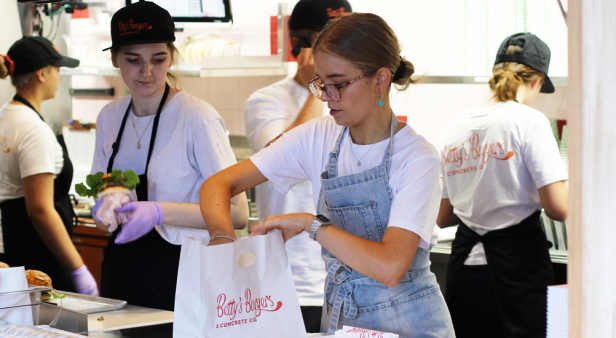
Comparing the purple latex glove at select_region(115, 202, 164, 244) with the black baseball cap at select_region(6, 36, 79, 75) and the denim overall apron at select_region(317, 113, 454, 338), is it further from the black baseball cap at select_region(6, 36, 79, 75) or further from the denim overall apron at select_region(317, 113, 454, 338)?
the black baseball cap at select_region(6, 36, 79, 75)

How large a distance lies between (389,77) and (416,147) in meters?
0.22

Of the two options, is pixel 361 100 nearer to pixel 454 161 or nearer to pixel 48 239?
pixel 454 161

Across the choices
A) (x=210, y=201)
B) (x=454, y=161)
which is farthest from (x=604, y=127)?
(x=454, y=161)

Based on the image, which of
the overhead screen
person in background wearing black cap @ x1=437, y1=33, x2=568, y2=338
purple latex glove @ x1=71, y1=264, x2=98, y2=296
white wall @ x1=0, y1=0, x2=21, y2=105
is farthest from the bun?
white wall @ x1=0, y1=0, x2=21, y2=105

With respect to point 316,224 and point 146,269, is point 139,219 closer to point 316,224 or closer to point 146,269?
point 146,269

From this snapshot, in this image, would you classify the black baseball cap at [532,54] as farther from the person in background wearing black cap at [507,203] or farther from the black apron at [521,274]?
the black apron at [521,274]

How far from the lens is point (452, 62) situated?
12.5ft

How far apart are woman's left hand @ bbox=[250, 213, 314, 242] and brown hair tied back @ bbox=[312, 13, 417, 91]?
1.49 ft

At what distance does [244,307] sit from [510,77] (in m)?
2.07

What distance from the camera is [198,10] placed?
373 cm

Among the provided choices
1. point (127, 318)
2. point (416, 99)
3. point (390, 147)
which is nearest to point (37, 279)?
point (127, 318)

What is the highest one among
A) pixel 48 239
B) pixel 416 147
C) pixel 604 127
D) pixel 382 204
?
pixel 604 127

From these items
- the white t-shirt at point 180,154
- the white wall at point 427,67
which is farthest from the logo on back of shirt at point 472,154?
the white t-shirt at point 180,154

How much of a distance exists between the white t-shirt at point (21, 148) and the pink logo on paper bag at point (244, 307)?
83.5 inches
